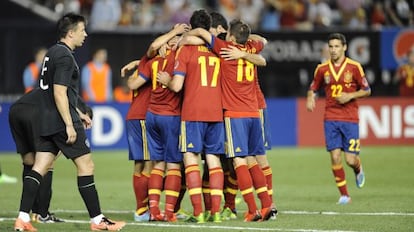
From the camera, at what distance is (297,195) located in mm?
15898

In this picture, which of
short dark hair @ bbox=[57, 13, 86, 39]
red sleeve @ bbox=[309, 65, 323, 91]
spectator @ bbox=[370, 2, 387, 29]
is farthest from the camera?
spectator @ bbox=[370, 2, 387, 29]

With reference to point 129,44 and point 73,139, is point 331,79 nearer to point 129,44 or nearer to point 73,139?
point 73,139

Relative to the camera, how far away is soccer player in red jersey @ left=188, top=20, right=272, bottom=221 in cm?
1232

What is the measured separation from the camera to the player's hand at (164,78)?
1230 centimetres

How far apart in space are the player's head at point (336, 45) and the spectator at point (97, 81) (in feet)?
31.1

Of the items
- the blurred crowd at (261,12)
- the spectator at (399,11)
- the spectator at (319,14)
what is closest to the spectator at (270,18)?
the blurred crowd at (261,12)

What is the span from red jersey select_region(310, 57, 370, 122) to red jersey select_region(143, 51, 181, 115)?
3.54 meters

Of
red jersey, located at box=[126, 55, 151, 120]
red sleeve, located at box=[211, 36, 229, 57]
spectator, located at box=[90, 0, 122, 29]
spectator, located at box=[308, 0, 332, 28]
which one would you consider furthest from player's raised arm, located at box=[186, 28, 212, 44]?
spectator, located at box=[308, 0, 332, 28]

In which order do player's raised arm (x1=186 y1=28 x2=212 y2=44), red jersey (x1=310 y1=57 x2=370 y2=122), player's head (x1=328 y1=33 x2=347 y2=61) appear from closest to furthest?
player's raised arm (x1=186 y1=28 x2=212 y2=44), player's head (x1=328 y1=33 x2=347 y2=61), red jersey (x1=310 y1=57 x2=370 y2=122)

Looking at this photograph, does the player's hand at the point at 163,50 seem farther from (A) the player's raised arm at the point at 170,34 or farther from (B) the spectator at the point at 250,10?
(B) the spectator at the point at 250,10

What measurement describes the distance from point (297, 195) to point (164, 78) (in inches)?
169

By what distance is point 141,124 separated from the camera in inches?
512

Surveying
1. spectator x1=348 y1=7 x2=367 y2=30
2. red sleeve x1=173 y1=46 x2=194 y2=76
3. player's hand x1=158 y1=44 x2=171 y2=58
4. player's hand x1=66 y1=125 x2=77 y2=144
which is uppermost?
spectator x1=348 y1=7 x2=367 y2=30

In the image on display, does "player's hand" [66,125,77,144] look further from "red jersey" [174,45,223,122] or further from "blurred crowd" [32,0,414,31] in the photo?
"blurred crowd" [32,0,414,31]
